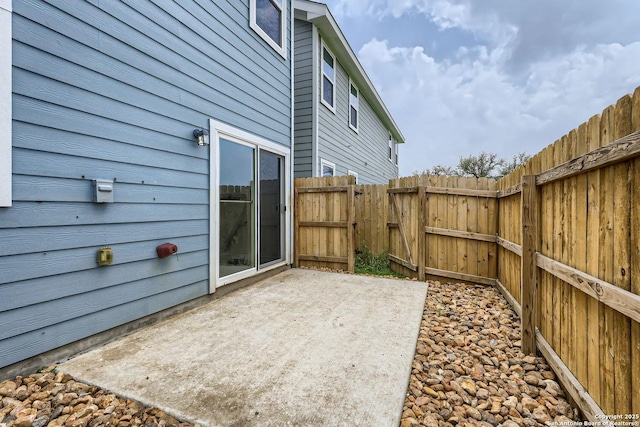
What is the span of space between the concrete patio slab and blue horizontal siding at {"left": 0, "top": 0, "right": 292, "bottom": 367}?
1.27 ft

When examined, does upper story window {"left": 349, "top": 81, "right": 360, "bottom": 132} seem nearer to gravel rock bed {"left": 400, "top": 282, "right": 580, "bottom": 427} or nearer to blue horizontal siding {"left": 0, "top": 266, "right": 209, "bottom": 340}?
gravel rock bed {"left": 400, "top": 282, "right": 580, "bottom": 427}

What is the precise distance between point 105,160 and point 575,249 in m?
3.38

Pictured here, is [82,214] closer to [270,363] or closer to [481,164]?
[270,363]

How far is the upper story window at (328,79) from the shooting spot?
21.8 ft

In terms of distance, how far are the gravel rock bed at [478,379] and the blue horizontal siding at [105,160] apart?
2388 millimetres

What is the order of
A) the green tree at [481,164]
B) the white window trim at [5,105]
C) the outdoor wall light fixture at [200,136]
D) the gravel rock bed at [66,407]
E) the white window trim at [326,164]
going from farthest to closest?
1. the green tree at [481,164]
2. the white window trim at [326,164]
3. the outdoor wall light fixture at [200,136]
4. the white window trim at [5,105]
5. the gravel rock bed at [66,407]

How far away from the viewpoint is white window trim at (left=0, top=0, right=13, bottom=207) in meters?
1.70

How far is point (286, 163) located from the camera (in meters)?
4.88

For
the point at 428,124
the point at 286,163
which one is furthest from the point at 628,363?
the point at 428,124

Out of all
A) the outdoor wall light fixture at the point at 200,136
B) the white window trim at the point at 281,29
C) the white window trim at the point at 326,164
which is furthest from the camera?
the white window trim at the point at 326,164

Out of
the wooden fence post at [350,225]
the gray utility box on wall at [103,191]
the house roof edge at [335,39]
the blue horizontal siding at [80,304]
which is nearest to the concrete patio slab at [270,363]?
the blue horizontal siding at [80,304]

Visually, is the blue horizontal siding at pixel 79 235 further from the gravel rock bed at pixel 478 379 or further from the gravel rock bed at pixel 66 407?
the gravel rock bed at pixel 478 379

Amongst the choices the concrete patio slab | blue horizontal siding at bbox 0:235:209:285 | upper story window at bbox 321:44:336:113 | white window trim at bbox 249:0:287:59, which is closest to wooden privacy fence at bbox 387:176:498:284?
the concrete patio slab

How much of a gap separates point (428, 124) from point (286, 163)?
1592 centimetres
